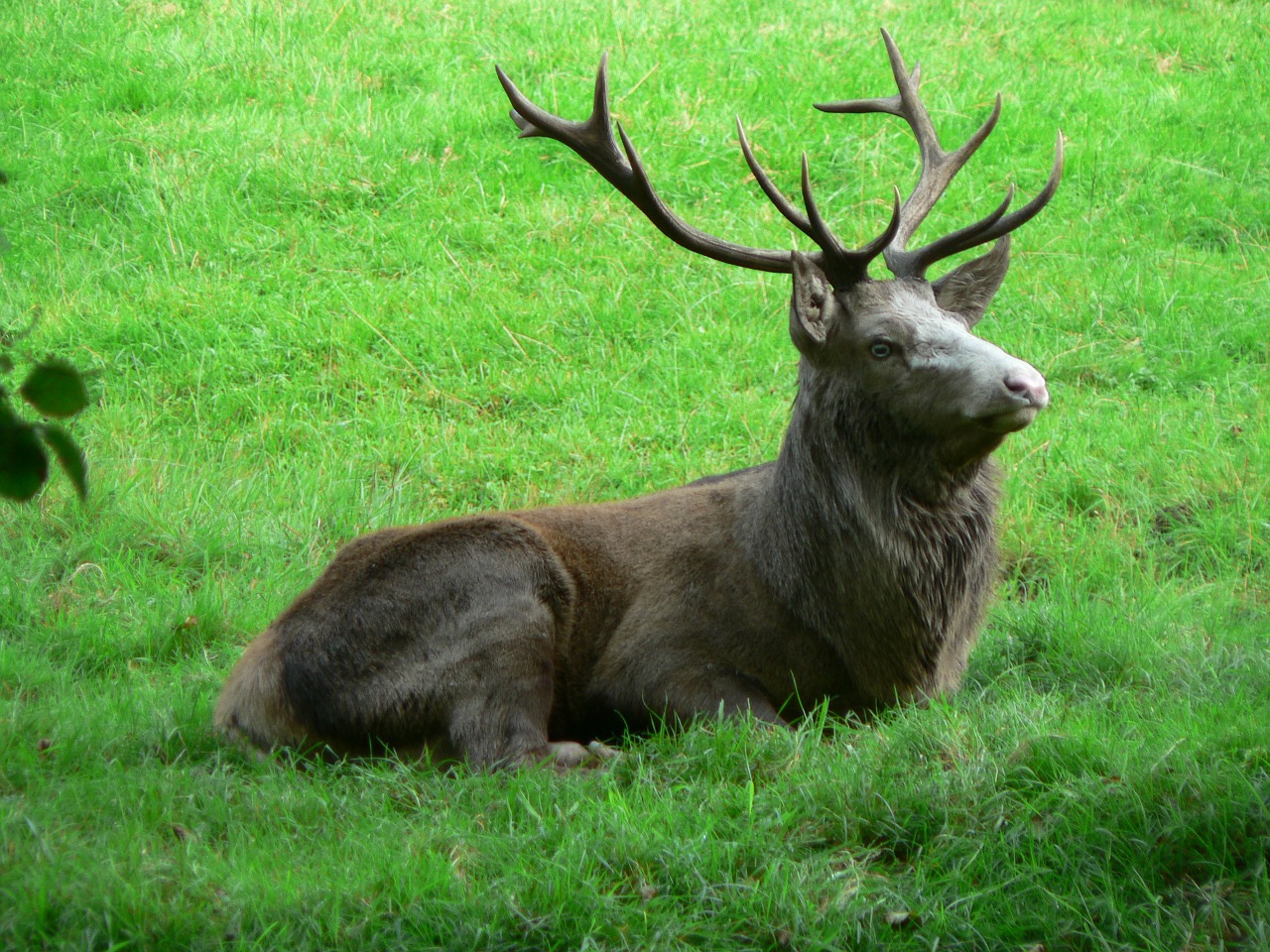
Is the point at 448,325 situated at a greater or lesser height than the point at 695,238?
lesser

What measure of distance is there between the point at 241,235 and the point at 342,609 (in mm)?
5053

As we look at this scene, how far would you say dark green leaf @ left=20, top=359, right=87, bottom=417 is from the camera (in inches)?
86.0

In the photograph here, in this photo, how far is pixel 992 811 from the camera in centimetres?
364

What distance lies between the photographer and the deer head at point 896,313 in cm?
447

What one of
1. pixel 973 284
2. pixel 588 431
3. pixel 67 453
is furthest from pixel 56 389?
pixel 588 431

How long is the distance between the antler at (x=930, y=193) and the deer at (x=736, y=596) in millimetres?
19

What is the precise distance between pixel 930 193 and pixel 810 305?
106 cm

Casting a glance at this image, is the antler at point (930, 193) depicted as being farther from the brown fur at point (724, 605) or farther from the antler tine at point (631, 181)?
the antler tine at point (631, 181)

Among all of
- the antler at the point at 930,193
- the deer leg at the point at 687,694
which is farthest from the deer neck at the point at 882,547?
the antler at the point at 930,193

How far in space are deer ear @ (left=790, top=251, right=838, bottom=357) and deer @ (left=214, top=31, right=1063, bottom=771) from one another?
0.01 metres

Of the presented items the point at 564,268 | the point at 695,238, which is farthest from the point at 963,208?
the point at 695,238

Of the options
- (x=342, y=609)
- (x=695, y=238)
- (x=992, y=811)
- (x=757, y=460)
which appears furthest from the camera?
(x=757, y=460)

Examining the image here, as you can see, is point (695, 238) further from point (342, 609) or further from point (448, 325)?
point (448, 325)

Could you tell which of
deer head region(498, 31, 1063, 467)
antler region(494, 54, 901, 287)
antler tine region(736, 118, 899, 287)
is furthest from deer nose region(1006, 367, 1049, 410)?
antler region(494, 54, 901, 287)
